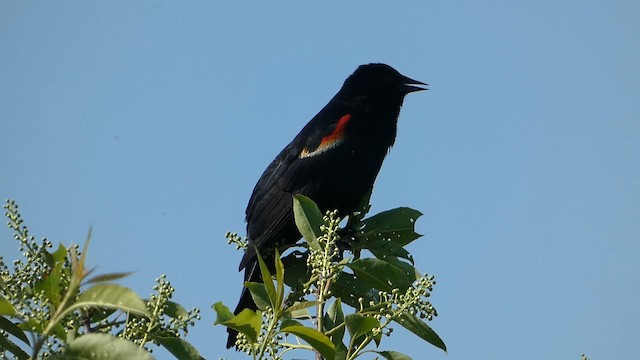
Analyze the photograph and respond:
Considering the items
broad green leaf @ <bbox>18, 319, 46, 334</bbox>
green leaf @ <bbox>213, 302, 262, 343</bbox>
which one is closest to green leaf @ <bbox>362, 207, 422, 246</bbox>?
green leaf @ <bbox>213, 302, 262, 343</bbox>

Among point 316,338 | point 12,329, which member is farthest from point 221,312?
point 12,329

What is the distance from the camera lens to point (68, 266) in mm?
2035

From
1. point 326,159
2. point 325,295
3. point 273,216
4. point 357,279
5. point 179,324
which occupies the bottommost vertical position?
point 179,324

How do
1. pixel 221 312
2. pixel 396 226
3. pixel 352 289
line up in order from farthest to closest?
A: pixel 396 226, pixel 352 289, pixel 221 312

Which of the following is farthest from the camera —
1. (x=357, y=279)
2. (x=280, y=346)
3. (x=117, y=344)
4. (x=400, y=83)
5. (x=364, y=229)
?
(x=400, y=83)

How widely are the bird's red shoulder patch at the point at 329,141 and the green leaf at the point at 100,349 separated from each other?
3608mm

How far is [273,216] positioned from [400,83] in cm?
151

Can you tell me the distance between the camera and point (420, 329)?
8.54 feet

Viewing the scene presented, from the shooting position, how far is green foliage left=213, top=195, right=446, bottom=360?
208 centimetres

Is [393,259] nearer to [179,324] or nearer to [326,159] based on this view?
[179,324]

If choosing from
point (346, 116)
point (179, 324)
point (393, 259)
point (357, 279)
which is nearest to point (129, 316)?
point (179, 324)

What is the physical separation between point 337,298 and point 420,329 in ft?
0.98

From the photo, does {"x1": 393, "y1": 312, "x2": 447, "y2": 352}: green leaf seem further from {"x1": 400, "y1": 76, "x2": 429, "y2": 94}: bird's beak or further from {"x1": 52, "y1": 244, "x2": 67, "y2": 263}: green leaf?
{"x1": 400, "y1": 76, "x2": 429, "y2": 94}: bird's beak

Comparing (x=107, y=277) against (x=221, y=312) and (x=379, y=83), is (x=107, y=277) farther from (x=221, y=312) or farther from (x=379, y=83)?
(x=379, y=83)
